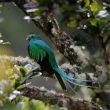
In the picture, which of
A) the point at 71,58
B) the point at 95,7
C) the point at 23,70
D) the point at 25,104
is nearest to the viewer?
the point at 95,7

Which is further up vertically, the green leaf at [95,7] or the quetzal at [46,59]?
the green leaf at [95,7]

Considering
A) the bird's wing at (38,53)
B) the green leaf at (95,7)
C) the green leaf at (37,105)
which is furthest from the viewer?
the bird's wing at (38,53)

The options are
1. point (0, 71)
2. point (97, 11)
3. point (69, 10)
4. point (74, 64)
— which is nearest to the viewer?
point (69, 10)

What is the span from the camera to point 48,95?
99.8 inches

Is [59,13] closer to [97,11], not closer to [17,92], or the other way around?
[97,11]

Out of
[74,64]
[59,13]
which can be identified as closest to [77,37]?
[74,64]

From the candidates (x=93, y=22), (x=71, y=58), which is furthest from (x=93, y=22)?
(x=71, y=58)

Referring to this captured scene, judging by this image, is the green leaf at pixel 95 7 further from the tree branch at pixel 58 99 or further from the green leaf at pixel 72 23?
the tree branch at pixel 58 99

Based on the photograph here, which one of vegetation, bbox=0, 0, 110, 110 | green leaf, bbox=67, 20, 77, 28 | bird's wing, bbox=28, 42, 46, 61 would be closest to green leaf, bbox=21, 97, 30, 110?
vegetation, bbox=0, 0, 110, 110

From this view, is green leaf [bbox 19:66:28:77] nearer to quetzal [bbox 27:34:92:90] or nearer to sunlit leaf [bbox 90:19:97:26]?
quetzal [bbox 27:34:92:90]

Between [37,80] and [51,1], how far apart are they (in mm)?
7609

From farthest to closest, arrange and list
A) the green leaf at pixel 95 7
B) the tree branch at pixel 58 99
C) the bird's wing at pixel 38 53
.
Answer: the bird's wing at pixel 38 53
the tree branch at pixel 58 99
the green leaf at pixel 95 7

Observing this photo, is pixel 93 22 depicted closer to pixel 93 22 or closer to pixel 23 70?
pixel 93 22

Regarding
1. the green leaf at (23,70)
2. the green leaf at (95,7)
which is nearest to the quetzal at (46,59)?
the green leaf at (23,70)
